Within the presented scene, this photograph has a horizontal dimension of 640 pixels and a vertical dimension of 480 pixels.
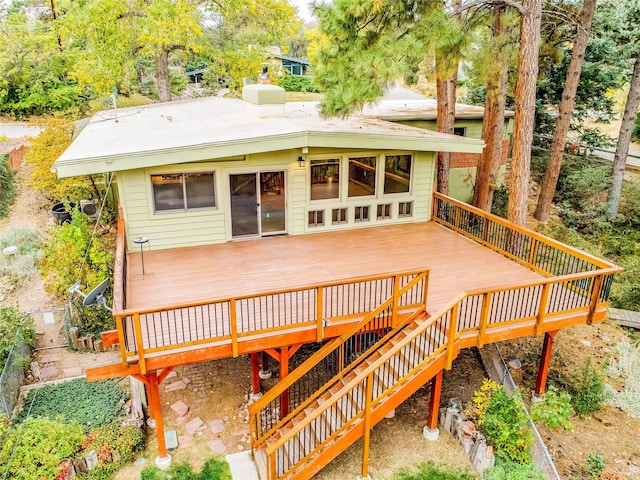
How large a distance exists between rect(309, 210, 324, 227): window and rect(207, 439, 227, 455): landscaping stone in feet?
16.4

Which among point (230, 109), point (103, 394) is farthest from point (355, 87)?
point (103, 394)

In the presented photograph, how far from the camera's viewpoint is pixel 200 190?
9859mm

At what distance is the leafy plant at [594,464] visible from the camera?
716 cm

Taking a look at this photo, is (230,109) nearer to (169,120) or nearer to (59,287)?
(169,120)

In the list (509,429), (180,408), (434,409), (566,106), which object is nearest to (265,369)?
(180,408)

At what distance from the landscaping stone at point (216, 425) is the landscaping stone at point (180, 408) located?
1.83 feet

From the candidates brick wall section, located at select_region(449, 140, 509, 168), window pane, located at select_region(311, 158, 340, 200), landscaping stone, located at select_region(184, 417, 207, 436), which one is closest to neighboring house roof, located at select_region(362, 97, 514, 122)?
brick wall section, located at select_region(449, 140, 509, 168)

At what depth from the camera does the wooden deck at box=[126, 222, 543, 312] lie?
810 centimetres

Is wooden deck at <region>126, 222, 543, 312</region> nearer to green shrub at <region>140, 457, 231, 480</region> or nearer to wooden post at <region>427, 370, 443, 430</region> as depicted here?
wooden post at <region>427, 370, 443, 430</region>

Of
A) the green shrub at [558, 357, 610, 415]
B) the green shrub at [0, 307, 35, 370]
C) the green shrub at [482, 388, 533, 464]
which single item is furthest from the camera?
the green shrub at [0, 307, 35, 370]

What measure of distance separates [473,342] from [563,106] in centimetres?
1194

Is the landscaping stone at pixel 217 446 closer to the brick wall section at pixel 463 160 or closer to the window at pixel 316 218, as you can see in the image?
the window at pixel 316 218

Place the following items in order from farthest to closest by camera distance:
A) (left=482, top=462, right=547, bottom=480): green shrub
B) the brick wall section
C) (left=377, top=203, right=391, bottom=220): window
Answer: the brick wall section → (left=377, top=203, right=391, bottom=220): window → (left=482, top=462, right=547, bottom=480): green shrub

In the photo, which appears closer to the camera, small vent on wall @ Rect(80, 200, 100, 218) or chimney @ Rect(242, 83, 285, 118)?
chimney @ Rect(242, 83, 285, 118)
